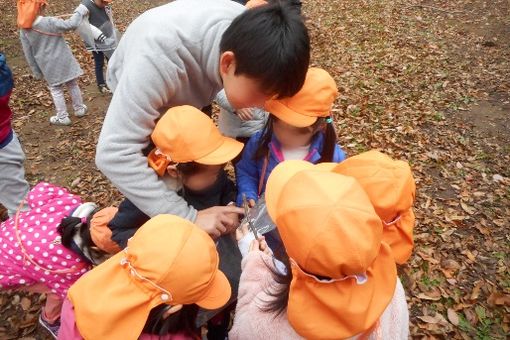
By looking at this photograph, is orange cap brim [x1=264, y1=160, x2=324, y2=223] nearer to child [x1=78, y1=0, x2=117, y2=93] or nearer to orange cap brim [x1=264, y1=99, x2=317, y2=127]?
orange cap brim [x1=264, y1=99, x2=317, y2=127]

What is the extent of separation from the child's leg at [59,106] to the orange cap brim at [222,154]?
5104mm

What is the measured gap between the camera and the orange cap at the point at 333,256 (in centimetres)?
139

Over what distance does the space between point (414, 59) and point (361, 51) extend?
1.23 m

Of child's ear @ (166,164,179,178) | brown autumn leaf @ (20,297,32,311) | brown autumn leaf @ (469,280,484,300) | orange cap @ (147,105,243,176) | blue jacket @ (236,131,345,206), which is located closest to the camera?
orange cap @ (147,105,243,176)

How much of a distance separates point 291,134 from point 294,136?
0.09ft

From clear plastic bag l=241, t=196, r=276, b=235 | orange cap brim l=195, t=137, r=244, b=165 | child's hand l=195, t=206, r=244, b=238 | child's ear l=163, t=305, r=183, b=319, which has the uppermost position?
orange cap brim l=195, t=137, r=244, b=165

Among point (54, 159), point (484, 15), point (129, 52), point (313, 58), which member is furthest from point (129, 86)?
point (484, 15)

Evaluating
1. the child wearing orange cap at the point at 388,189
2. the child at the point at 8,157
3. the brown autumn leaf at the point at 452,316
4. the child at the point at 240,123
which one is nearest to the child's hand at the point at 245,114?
the child at the point at 240,123

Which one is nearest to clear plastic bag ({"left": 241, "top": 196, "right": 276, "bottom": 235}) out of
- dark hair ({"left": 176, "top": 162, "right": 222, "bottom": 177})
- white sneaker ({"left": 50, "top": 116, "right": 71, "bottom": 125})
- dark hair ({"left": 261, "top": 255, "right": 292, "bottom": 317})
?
dark hair ({"left": 176, "top": 162, "right": 222, "bottom": 177})

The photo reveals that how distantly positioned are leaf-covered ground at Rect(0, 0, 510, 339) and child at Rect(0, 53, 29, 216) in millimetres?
992

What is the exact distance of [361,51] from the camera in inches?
356

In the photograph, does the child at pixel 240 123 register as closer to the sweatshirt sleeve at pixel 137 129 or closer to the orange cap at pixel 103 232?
the sweatshirt sleeve at pixel 137 129

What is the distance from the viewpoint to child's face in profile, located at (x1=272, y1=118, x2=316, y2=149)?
2660 mm

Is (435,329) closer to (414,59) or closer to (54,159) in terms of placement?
(54,159)
